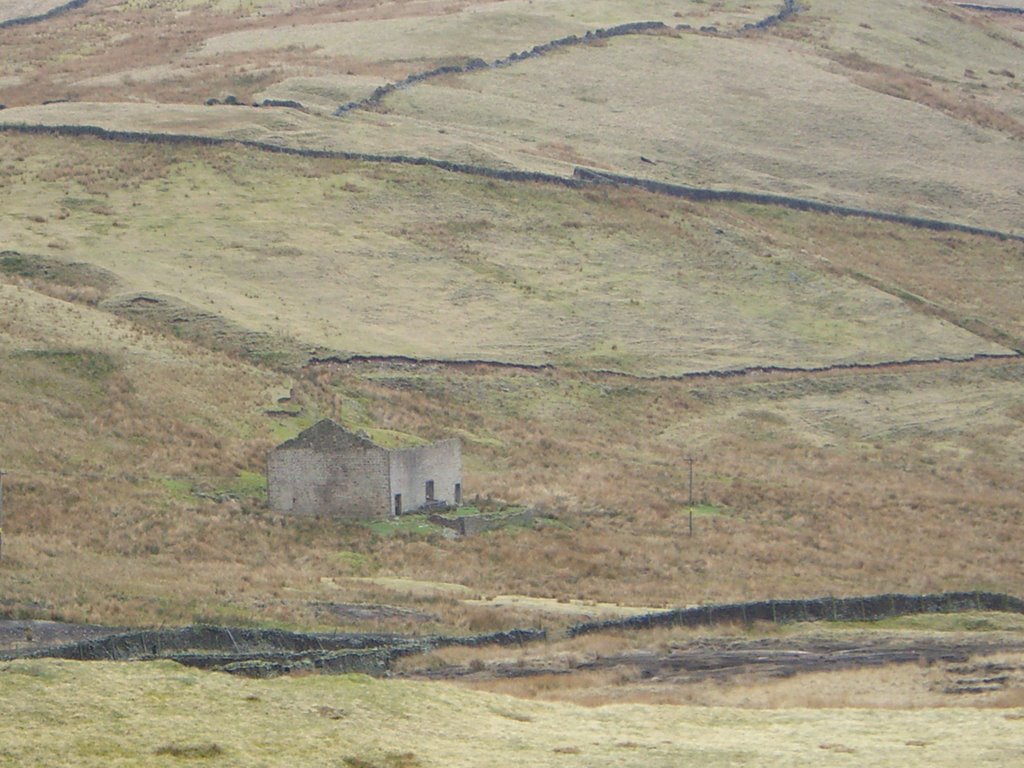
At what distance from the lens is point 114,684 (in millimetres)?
27297

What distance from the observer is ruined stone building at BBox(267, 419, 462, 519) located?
61.4 metres

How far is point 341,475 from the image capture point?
6169 cm

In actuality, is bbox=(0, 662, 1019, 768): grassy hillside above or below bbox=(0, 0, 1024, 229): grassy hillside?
above

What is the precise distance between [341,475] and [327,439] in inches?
51.8

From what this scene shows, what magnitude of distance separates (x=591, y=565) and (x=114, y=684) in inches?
1294

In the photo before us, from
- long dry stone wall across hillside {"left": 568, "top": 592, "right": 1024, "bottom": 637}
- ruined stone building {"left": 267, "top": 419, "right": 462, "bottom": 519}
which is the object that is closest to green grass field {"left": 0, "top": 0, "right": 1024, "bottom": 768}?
long dry stone wall across hillside {"left": 568, "top": 592, "right": 1024, "bottom": 637}

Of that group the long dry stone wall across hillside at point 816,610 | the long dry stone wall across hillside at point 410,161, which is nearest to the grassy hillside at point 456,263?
the long dry stone wall across hillside at point 410,161

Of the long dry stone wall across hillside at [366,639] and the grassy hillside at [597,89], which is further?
the grassy hillside at [597,89]

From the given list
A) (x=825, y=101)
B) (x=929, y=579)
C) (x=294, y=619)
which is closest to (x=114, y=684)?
(x=294, y=619)

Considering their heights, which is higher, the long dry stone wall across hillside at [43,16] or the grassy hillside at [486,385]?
the long dry stone wall across hillside at [43,16]

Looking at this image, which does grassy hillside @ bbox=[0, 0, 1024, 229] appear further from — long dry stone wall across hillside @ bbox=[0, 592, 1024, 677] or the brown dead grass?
long dry stone wall across hillside @ bbox=[0, 592, 1024, 677]

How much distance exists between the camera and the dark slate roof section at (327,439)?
61.8 m

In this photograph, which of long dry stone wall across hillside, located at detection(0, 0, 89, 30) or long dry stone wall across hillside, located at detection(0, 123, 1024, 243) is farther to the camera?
long dry stone wall across hillside, located at detection(0, 0, 89, 30)

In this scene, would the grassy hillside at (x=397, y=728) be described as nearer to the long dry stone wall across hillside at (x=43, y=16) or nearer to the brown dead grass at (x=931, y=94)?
the brown dead grass at (x=931, y=94)
